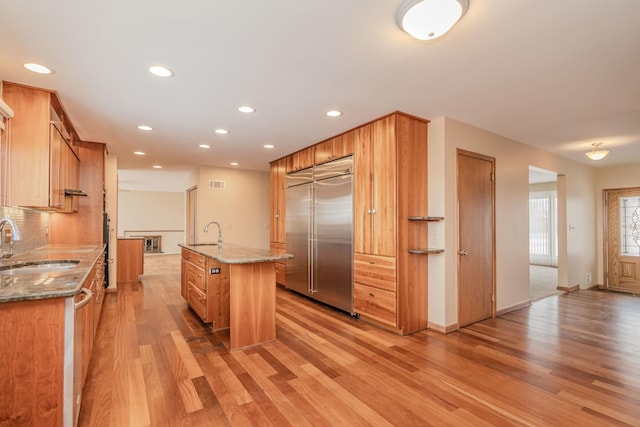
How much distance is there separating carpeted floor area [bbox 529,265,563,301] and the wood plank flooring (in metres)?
1.58

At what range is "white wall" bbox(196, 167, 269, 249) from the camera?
263 inches

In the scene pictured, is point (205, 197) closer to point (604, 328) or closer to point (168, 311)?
point (168, 311)

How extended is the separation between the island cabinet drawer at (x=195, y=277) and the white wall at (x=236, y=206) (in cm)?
239

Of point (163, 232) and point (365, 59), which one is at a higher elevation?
point (365, 59)

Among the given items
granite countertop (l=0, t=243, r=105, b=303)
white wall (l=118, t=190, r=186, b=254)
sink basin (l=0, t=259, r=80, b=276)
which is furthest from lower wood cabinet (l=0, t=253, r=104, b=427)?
white wall (l=118, t=190, r=186, b=254)

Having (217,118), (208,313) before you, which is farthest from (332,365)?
(217,118)

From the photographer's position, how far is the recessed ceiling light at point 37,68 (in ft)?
7.87

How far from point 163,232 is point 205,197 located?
6225 millimetres

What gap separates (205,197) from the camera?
21.9 feet

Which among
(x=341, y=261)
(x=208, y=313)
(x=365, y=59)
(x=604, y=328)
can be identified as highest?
(x=365, y=59)

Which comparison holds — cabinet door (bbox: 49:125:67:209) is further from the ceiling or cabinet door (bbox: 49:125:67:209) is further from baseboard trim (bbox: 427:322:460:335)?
baseboard trim (bbox: 427:322:460:335)

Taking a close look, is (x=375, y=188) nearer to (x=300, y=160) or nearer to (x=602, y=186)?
(x=300, y=160)

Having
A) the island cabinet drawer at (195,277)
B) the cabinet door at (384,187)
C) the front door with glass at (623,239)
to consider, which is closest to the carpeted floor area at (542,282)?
the front door with glass at (623,239)

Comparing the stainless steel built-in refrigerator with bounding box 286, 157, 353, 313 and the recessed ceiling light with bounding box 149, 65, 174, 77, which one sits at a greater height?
the recessed ceiling light with bounding box 149, 65, 174, 77
